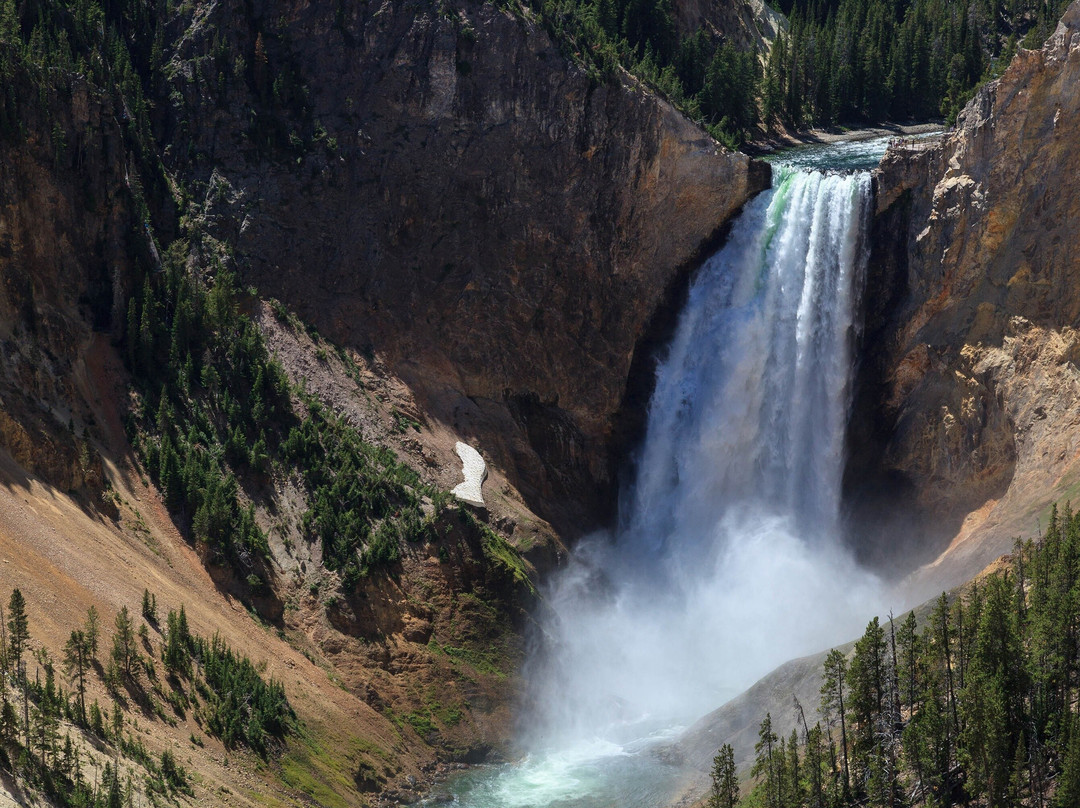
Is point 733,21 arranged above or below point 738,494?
above

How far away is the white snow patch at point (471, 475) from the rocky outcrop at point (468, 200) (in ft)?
3.51

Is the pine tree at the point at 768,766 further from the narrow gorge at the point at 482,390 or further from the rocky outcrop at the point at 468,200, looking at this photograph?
the rocky outcrop at the point at 468,200

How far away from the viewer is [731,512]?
2793 inches

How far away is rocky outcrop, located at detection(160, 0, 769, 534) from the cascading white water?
2549mm

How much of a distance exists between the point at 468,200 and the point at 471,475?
15882mm

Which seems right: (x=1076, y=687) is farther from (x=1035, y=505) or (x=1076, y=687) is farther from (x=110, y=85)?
(x=110, y=85)

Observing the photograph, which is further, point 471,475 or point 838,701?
point 471,475

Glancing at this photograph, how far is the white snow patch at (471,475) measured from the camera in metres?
63.7

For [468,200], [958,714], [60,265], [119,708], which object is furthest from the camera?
[468,200]

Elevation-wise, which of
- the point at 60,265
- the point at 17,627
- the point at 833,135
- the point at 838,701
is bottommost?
the point at 17,627

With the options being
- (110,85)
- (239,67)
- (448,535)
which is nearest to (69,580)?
(448,535)

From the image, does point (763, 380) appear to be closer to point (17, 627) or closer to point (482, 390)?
point (482, 390)

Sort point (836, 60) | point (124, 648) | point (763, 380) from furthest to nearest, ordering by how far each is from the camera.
Answer: point (836, 60) < point (763, 380) < point (124, 648)

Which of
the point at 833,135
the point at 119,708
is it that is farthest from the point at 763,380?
the point at 119,708
